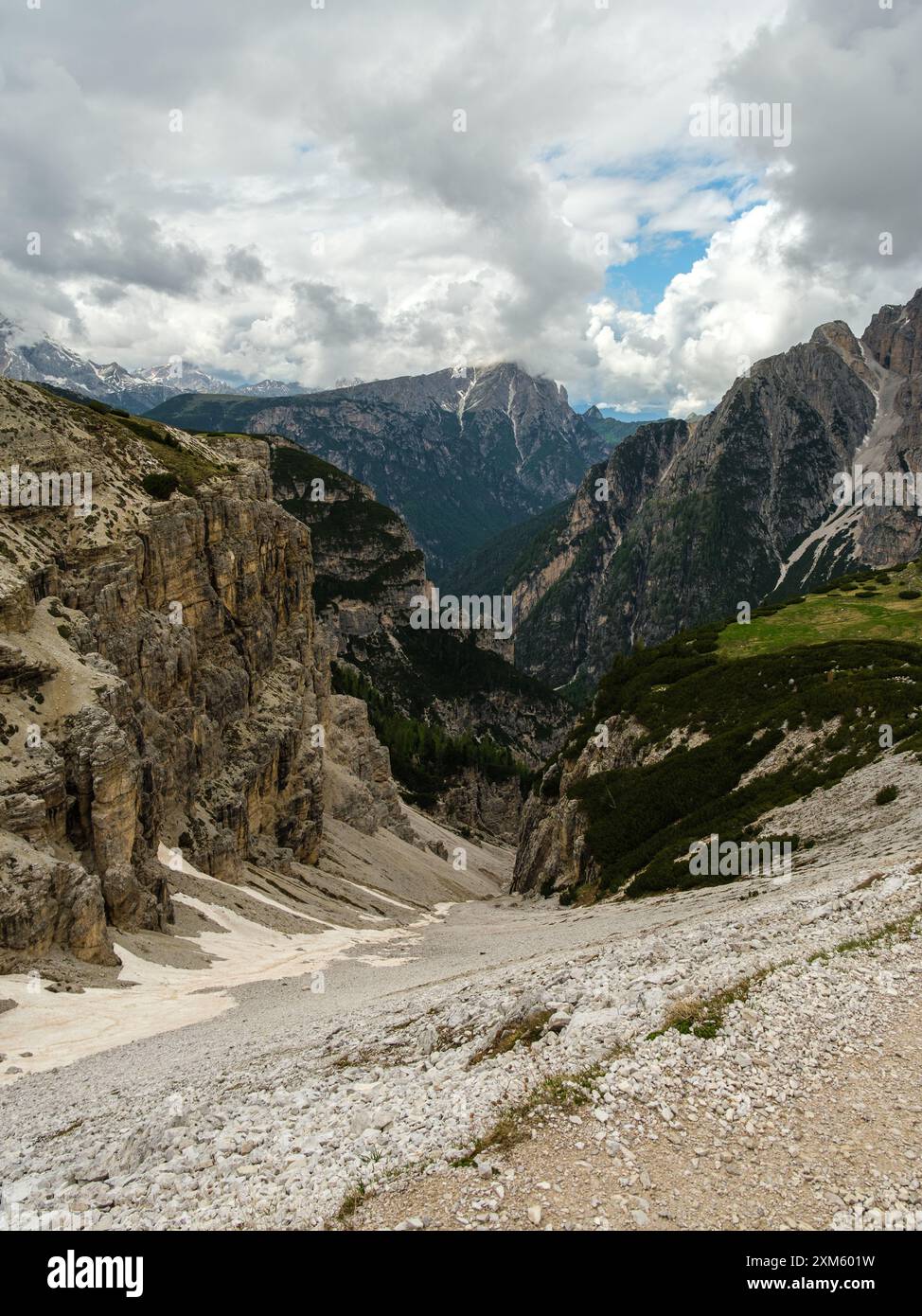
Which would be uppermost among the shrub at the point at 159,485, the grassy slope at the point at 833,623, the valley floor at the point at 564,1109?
the shrub at the point at 159,485

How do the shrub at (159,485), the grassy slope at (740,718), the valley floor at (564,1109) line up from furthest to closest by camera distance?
the shrub at (159,485) → the grassy slope at (740,718) → the valley floor at (564,1109)

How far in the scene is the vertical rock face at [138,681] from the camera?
134 ft

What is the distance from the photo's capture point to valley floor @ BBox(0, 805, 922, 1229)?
11156 millimetres

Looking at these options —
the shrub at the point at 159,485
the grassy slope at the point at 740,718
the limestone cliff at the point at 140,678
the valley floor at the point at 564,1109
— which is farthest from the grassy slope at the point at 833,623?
the valley floor at the point at 564,1109

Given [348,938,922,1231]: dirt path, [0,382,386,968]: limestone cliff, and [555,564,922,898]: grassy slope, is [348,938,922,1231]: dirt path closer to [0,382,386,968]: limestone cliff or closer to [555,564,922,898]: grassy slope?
[0,382,386,968]: limestone cliff

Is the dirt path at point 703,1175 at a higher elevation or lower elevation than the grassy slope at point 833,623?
lower

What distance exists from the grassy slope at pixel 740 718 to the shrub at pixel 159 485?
46.4 metres

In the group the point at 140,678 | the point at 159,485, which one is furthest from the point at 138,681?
the point at 159,485

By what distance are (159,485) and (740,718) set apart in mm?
54250

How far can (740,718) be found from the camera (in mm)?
67000

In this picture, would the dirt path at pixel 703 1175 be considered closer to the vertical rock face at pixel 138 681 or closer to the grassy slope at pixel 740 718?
the vertical rock face at pixel 138 681

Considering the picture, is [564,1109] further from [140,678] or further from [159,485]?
[159,485]

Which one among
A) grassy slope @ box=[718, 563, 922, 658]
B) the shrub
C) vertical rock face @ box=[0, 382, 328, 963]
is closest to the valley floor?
vertical rock face @ box=[0, 382, 328, 963]
